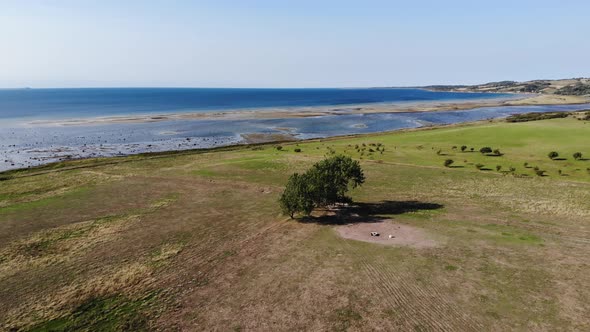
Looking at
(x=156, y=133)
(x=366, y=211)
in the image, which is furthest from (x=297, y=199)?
(x=156, y=133)

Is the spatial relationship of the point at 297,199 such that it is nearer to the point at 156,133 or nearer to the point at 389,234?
the point at 389,234

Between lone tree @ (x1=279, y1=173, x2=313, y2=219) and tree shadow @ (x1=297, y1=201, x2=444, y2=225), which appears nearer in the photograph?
lone tree @ (x1=279, y1=173, x2=313, y2=219)

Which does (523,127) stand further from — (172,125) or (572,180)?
(172,125)

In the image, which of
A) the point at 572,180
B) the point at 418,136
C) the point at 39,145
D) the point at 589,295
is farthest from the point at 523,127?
the point at 39,145

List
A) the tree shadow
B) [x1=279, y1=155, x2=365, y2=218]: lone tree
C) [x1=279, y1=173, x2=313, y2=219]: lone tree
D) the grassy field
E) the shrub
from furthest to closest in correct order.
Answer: the shrub, the tree shadow, [x1=279, y1=155, x2=365, y2=218]: lone tree, [x1=279, y1=173, x2=313, y2=219]: lone tree, the grassy field

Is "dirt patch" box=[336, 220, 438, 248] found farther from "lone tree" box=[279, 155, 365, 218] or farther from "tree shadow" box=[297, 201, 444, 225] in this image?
"lone tree" box=[279, 155, 365, 218]

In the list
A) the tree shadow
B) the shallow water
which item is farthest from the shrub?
the shallow water
